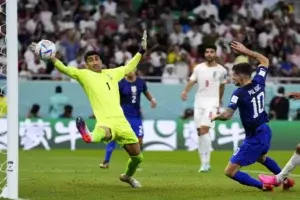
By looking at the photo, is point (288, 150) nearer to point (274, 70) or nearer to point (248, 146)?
point (274, 70)

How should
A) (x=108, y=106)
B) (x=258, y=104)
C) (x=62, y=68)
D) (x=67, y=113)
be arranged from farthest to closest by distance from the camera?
1. (x=67, y=113)
2. (x=108, y=106)
3. (x=62, y=68)
4. (x=258, y=104)

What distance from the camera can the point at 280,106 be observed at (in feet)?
87.5

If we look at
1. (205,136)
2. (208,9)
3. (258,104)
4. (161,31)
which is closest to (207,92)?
(205,136)

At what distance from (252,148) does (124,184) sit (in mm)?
2382

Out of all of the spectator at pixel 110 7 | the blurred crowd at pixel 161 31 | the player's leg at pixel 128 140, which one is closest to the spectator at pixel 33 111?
the blurred crowd at pixel 161 31

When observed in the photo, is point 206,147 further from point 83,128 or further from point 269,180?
point 83,128

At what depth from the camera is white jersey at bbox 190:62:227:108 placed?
61.7ft

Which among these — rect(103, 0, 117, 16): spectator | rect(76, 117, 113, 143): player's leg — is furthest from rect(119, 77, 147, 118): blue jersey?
rect(103, 0, 117, 16): spectator

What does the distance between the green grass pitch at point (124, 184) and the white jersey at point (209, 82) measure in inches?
53.7

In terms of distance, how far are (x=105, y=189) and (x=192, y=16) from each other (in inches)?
743

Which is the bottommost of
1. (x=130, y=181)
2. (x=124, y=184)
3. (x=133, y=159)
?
(x=124, y=184)

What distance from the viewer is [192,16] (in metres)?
32.0

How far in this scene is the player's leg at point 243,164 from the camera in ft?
43.1

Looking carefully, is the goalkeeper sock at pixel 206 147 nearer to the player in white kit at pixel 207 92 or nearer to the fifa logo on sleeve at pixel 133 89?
the player in white kit at pixel 207 92
